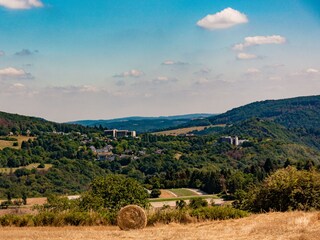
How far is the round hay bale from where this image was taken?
2069 cm

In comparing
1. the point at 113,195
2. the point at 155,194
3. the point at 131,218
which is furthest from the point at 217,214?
the point at 155,194

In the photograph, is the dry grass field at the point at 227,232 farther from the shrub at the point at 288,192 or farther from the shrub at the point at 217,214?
the shrub at the point at 288,192

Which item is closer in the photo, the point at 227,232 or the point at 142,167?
the point at 227,232

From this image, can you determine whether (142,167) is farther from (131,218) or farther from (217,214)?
(131,218)

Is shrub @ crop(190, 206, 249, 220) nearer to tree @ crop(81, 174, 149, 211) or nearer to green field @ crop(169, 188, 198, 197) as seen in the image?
tree @ crop(81, 174, 149, 211)

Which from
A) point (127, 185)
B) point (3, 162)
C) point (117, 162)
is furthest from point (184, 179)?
point (127, 185)

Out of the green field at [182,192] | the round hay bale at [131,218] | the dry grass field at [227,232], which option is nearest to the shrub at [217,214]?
the dry grass field at [227,232]

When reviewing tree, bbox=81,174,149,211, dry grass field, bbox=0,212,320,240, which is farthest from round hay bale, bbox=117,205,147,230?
tree, bbox=81,174,149,211

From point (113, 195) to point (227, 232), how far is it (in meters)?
14.2

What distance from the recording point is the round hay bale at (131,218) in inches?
814

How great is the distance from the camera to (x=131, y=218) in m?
20.7

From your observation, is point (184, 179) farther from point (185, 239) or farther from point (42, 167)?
point (185, 239)

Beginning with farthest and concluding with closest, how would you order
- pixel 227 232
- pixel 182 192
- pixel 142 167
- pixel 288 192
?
1. pixel 142 167
2. pixel 182 192
3. pixel 288 192
4. pixel 227 232

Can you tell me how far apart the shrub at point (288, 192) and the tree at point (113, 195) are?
889cm
